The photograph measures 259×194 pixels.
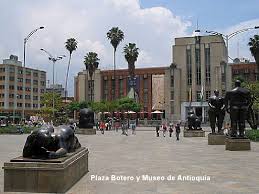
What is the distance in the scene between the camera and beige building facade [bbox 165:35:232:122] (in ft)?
275

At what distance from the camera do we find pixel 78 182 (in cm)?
1056

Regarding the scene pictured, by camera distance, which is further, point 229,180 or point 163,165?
point 163,165

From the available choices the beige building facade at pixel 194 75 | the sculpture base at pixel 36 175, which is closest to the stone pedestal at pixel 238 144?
the sculpture base at pixel 36 175

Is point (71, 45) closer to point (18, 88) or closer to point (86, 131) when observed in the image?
point (18, 88)

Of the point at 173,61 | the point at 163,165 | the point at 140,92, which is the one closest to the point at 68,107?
the point at 140,92

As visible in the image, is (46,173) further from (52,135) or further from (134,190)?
(134,190)

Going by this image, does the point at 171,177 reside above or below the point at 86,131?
below

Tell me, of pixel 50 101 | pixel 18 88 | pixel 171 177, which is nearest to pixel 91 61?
pixel 50 101

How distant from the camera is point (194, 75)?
85562 millimetres

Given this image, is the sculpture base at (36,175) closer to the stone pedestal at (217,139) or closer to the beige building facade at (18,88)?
the stone pedestal at (217,139)

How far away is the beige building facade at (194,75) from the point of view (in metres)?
83.9

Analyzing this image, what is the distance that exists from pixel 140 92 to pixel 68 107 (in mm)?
18597

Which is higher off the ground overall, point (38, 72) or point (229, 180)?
point (38, 72)

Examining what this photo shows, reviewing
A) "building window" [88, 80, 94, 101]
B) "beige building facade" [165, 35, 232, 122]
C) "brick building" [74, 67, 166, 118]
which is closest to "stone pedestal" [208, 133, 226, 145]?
"beige building facade" [165, 35, 232, 122]
